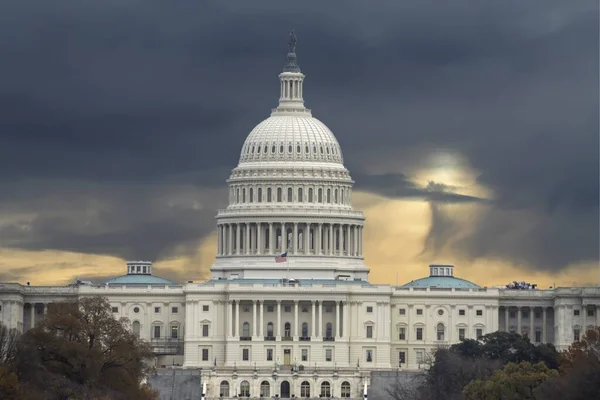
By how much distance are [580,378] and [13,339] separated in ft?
131

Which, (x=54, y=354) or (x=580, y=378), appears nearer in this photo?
(x=580, y=378)

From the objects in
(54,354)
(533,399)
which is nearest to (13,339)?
(54,354)

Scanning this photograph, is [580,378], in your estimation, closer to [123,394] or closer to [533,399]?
[533,399]

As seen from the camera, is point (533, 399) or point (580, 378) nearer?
point (580, 378)

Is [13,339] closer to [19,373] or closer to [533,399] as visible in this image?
[19,373]

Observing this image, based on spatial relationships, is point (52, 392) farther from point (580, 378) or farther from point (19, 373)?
point (580, 378)

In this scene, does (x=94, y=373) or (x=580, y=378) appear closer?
(x=580, y=378)

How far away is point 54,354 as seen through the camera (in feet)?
646

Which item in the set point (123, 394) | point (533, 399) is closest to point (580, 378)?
point (533, 399)

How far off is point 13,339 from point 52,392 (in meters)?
8.96

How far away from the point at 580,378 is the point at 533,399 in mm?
18981

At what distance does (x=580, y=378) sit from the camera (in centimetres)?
18088

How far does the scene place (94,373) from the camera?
646ft

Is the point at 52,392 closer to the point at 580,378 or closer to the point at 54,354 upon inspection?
the point at 54,354
